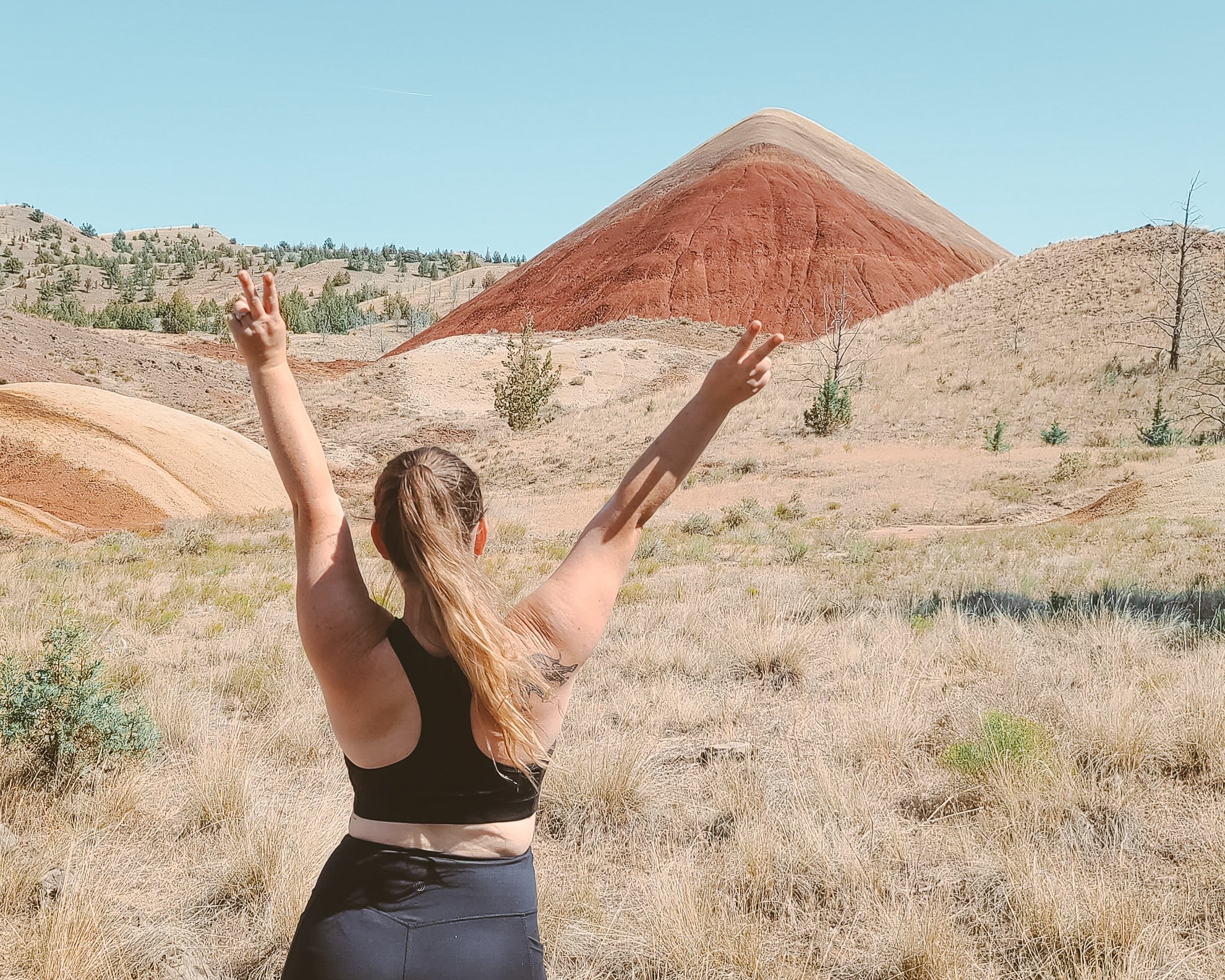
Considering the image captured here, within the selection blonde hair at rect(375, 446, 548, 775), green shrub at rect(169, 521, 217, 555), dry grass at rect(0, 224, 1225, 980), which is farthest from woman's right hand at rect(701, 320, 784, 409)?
green shrub at rect(169, 521, 217, 555)

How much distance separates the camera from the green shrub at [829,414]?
88.5ft

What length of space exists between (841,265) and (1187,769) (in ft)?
194

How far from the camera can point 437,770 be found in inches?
67.1

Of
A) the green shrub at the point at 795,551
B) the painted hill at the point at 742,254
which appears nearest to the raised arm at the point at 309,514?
the green shrub at the point at 795,551

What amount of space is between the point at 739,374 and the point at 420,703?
0.95 metres

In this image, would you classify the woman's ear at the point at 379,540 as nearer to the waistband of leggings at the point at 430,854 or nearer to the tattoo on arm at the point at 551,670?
the tattoo on arm at the point at 551,670

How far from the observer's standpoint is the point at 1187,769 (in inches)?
172

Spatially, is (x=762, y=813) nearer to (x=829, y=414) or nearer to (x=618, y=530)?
(x=618, y=530)

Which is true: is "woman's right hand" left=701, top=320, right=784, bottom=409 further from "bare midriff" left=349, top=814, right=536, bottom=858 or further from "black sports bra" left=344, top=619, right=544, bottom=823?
"bare midriff" left=349, top=814, right=536, bottom=858

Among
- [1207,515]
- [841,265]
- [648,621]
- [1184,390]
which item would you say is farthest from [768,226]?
[648,621]

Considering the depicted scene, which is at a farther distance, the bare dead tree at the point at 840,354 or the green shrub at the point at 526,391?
the green shrub at the point at 526,391

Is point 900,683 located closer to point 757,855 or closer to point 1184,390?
point 757,855

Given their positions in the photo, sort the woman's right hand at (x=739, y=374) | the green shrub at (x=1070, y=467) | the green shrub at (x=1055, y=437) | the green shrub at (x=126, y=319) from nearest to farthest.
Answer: the woman's right hand at (x=739, y=374) → the green shrub at (x=1070, y=467) → the green shrub at (x=1055, y=437) → the green shrub at (x=126, y=319)

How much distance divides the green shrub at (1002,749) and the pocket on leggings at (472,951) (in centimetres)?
317
